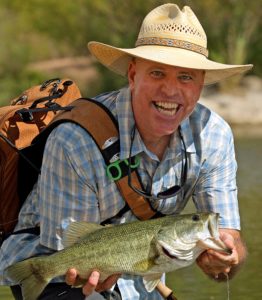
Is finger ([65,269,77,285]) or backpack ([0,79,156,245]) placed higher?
backpack ([0,79,156,245])

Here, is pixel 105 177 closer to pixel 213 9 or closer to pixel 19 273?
pixel 19 273

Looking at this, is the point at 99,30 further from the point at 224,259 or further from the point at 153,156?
the point at 224,259

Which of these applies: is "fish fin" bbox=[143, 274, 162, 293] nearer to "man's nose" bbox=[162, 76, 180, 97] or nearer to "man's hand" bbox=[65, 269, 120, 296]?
"man's hand" bbox=[65, 269, 120, 296]

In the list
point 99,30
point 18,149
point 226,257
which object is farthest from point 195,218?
point 99,30

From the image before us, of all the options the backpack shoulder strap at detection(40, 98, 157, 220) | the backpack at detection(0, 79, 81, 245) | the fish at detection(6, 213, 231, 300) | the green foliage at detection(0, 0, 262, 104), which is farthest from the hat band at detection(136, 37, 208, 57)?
the green foliage at detection(0, 0, 262, 104)

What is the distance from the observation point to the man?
14.3 feet

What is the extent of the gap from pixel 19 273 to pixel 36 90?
3.77ft

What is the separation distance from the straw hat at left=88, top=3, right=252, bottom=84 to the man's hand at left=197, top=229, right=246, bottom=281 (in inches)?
27.8

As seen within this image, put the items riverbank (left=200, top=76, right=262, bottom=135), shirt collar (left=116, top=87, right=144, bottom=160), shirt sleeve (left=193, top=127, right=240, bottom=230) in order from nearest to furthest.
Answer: shirt collar (left=116, top=87, right=144, bottom=160), shirt sleeve (left=193, top=127, right=240, bottom=230), riverbank (left=200, top=76, right=262, bottom=135)

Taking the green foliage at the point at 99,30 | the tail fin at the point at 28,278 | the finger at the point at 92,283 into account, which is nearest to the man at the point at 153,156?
the finger at the point at 92,283

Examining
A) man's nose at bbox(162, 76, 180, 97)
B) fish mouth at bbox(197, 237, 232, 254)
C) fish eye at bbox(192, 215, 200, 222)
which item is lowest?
fish mouth at bbox(197, 237, 232, 254)

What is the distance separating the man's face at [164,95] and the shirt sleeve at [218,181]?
25 centimetres

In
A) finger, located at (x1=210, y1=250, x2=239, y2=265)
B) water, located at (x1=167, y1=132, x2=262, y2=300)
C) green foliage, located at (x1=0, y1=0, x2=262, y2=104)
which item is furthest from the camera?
green foliage, located at (x1=0, y1=0, x2=262, y2=104)

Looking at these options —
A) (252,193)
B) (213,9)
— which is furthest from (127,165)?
(213,9)
